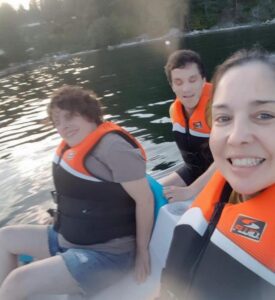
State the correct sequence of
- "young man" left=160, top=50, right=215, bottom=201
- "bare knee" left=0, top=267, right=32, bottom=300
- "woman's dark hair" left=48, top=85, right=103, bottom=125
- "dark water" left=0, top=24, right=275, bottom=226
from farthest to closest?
"dark water" left=0, top=24, right=275, bottom=226 < "young man" left=160, top=50, right=215, bottom=201 < "woman's dark hair" left=48, top=85, right=103, bottom=125 < "bare knee" left=0, top=267, right=32, bottom=300

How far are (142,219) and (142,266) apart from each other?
12.0 inches

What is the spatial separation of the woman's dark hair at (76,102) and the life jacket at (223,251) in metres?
1.15

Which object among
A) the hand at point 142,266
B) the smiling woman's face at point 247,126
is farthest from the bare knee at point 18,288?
the smiling woman's face at point 247,126

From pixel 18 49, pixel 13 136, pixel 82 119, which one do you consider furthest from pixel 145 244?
pixel 18 49

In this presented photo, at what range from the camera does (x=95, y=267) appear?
7.39 ft

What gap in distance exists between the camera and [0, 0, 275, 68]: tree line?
42.1m

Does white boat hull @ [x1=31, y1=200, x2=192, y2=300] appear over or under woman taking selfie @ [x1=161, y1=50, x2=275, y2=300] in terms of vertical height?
under

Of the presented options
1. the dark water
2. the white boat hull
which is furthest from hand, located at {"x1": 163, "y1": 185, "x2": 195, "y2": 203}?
the dark water

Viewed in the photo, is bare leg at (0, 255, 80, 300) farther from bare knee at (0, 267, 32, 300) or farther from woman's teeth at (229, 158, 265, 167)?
woman's teeth at (229, 158, 265, 167)

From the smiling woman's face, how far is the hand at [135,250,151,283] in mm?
1240

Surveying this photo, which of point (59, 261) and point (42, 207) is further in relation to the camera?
point (42, 207)

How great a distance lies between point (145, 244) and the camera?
2.37 m

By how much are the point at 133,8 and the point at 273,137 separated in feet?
160

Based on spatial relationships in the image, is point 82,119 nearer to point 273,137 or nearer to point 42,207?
point 273,137
